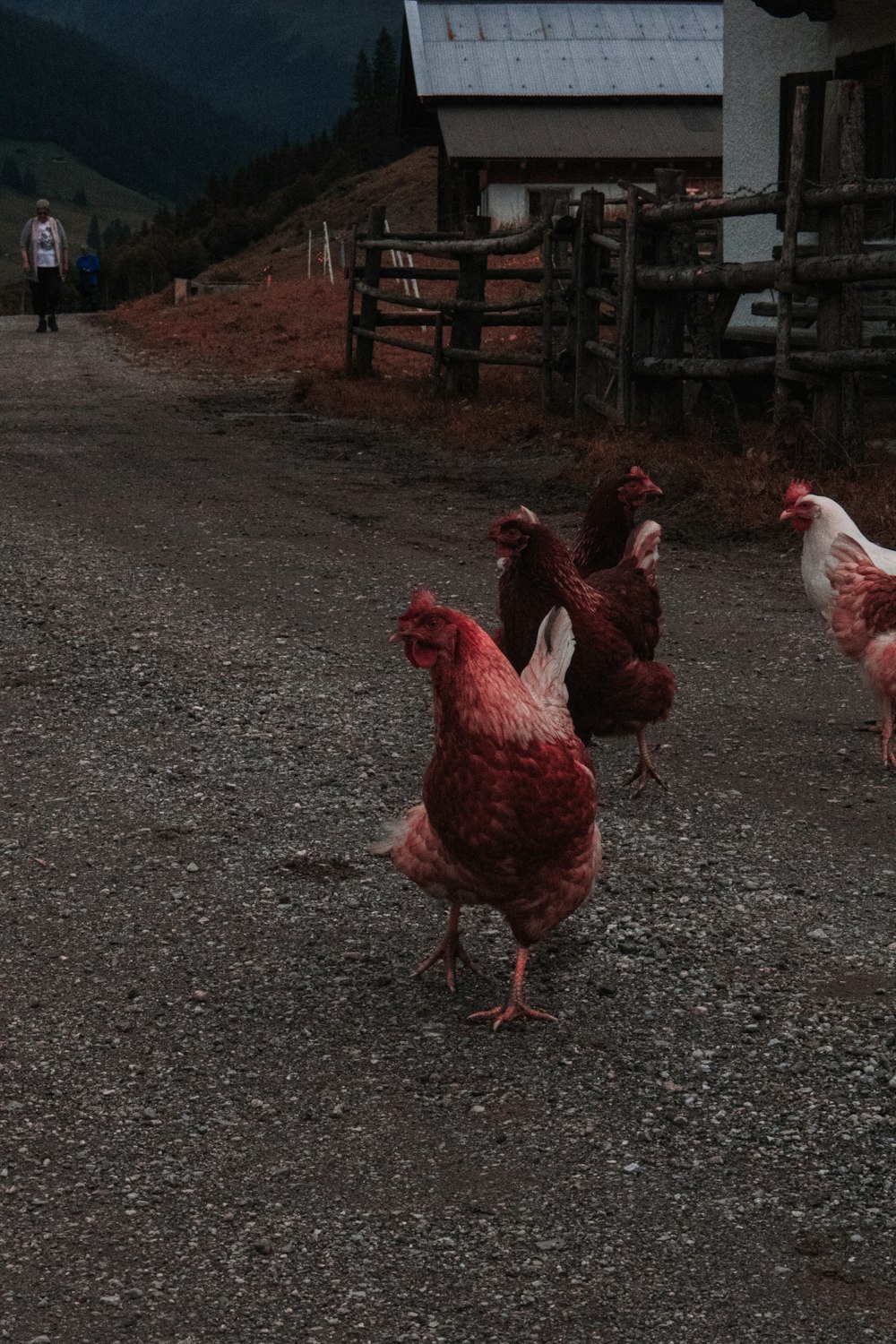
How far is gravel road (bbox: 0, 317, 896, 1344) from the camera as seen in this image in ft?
9.18

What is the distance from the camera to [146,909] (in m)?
4.38

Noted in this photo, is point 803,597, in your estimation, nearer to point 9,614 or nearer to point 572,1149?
point 9,614

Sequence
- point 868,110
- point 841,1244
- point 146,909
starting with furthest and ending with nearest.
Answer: point 868,110 → point 146,909 → point 841,1244

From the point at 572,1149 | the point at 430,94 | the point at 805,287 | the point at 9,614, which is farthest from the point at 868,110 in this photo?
the point at 430,94

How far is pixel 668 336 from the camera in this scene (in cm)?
1165

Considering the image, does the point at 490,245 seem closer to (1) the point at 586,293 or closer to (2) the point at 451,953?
(1) the point at 586,293

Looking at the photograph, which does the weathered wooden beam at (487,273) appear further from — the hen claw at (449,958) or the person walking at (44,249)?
the hen claw at (449,958)

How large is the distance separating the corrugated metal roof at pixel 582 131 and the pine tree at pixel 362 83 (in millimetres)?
51028

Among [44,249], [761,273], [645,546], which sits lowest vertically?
[645,546]

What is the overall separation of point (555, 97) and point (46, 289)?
14147mm

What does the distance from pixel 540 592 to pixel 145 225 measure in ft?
259

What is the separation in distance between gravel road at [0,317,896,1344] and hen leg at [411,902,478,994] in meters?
0.05

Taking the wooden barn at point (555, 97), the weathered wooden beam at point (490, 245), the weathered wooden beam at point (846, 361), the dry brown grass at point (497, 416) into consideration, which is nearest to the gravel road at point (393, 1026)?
the dry brown grass at point (497, 416)

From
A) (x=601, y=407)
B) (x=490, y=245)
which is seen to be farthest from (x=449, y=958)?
(x=490, y=245)
